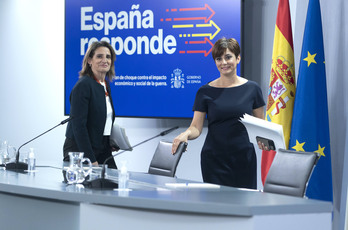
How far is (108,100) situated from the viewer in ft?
15.7

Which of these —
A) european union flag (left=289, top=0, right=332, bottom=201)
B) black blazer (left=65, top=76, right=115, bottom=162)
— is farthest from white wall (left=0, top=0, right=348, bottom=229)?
black blazer (left=65, top=76, right=115, bottom=162)

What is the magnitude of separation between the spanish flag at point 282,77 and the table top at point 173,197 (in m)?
1.70

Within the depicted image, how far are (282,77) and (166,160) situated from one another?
4.24 ft

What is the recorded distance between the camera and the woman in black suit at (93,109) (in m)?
4.50

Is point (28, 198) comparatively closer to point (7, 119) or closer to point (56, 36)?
point (56, 36)

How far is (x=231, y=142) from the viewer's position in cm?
413

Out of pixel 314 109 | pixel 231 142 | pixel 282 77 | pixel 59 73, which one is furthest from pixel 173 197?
pixel 59 73

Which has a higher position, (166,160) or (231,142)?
(231,142)

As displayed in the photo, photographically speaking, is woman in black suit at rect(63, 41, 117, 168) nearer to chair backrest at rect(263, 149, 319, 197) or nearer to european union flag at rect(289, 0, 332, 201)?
european union flag at rect(289, 0, 332, 201)

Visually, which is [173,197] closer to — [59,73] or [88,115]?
[88,115]

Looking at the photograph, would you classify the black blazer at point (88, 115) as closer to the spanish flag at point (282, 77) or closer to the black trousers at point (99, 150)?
the black trousers at point (99, 150)

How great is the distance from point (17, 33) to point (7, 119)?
1.11 meters

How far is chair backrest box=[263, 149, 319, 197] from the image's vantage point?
3162 millimetres

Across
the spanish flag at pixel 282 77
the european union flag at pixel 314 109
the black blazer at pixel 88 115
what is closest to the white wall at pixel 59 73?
the european union flag at pixel 314 109
